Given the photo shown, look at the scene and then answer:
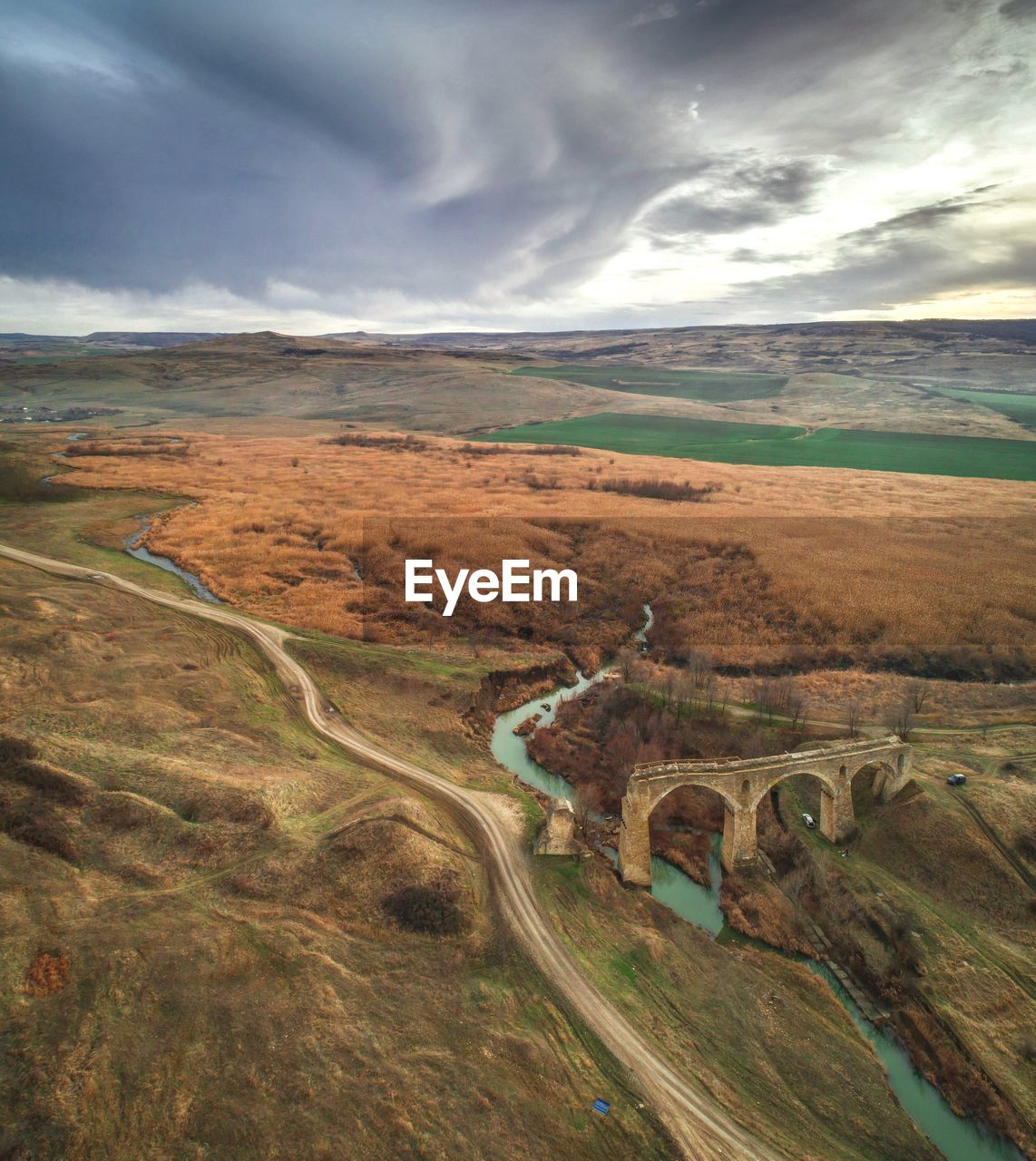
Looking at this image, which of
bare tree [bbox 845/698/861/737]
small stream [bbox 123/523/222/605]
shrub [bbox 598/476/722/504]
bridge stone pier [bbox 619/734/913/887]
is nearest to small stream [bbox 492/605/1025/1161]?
bridge stone pier [bbox 619/734/913/887]

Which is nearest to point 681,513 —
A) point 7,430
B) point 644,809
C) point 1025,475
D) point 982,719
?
point 982,719

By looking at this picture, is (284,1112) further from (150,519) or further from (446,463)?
(446,463)

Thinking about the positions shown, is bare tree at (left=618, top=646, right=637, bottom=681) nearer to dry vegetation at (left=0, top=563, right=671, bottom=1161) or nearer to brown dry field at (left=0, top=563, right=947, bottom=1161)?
brown dry field at (left=0, top=563, right=947, bottom=1161)

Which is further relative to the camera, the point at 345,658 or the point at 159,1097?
the point at 345,658

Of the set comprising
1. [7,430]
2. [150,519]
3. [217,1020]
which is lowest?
[217,1020]

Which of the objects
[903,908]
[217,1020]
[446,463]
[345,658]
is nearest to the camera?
[217,1020]

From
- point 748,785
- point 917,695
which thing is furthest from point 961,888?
point 917,695
